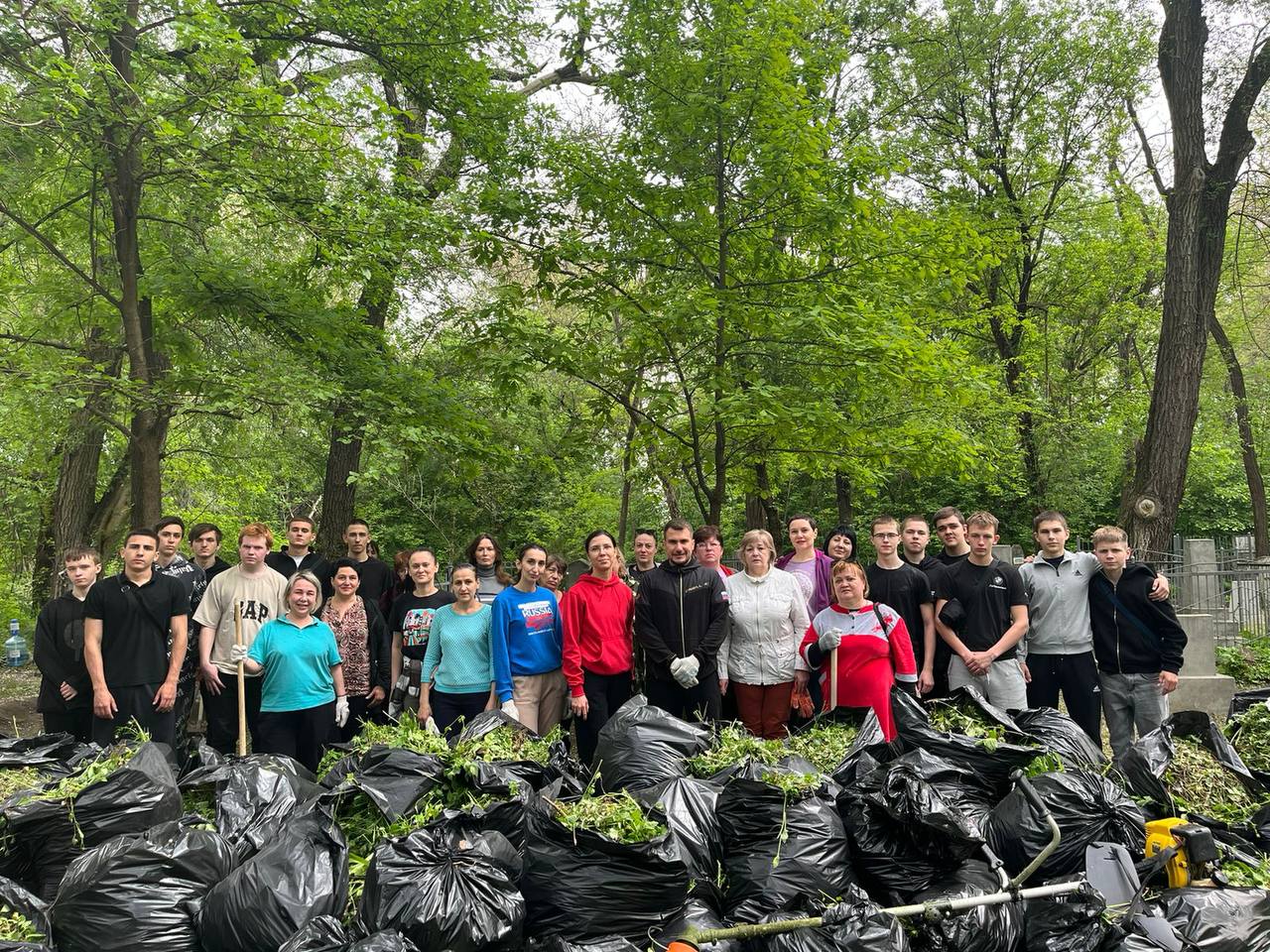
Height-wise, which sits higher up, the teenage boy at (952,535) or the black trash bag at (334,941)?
the teenage boy at (952,535)

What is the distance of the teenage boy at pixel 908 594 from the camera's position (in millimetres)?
5301

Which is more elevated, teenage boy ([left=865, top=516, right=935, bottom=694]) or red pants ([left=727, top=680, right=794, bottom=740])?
teenage boy ([left=865, top=516, right=935, bottom=694])

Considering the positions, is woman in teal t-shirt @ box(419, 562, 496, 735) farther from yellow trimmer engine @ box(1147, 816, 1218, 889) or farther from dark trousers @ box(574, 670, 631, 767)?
yellow trimmer engine @ box(1147, 816, 1218, 889)

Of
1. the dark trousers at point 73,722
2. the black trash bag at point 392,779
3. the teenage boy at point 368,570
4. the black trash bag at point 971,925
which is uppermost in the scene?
the teenage boy at point 368,570

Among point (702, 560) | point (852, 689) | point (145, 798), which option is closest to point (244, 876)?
point (145, 798)

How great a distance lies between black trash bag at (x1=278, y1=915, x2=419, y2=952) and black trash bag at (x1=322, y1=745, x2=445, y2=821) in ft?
1.89

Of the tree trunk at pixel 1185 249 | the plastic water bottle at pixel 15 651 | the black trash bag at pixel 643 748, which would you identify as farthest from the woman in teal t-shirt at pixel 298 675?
the plastic water bottle at pixel 15 651

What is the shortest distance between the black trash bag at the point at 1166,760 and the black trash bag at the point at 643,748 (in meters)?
1.75

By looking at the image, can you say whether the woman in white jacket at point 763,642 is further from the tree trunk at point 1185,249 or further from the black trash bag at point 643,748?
the tree trunk at point 1185,249

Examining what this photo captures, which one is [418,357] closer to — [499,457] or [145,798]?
[499,457]

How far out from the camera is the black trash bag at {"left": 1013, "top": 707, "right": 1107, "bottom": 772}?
3.61m

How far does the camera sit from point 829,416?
7449 millimetres

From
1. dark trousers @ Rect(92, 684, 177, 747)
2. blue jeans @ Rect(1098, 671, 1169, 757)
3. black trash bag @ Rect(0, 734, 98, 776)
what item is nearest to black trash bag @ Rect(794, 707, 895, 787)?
blue jeans @ Rect(1098, 671, 1169, 757)

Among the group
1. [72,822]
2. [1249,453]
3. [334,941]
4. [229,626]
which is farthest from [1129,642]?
[1249,453]
